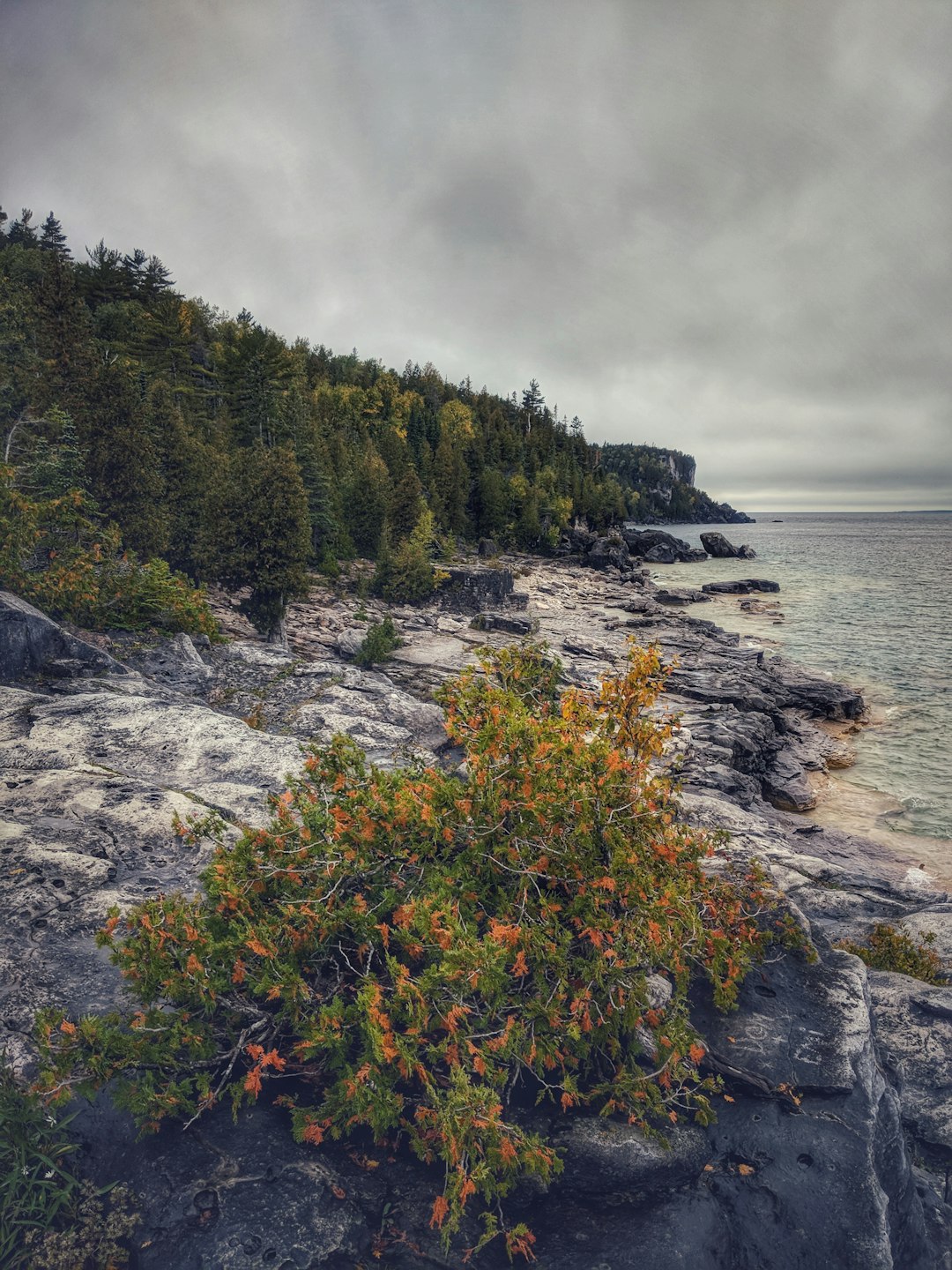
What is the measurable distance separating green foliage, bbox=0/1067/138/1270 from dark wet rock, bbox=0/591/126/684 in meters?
10.6

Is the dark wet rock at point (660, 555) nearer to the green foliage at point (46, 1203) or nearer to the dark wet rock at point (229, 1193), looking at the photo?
the dark wet rock at point (229, 1193)

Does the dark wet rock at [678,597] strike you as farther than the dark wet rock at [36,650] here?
Yes

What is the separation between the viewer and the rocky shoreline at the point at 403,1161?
414 cm

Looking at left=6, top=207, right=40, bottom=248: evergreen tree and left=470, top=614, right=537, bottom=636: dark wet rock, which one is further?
left=6, top=207, right=40, bottom=248: evergreen tree

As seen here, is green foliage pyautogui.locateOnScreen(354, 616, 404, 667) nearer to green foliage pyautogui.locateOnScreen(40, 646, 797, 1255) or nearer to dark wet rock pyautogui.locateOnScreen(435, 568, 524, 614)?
green foliage pyautogui.locateOnScreen(40, 646, 797, 1255)

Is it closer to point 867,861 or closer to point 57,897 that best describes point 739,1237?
point 57,897

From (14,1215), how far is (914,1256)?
6569mm

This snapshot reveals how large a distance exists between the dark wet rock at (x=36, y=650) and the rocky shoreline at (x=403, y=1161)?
1.7 inches

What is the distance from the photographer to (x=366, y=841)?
5.37 m

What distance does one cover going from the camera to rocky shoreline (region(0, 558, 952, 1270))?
4.14m

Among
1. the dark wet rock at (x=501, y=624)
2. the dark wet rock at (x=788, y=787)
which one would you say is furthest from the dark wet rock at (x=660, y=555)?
the dark wet rock at (x=788, y=787)

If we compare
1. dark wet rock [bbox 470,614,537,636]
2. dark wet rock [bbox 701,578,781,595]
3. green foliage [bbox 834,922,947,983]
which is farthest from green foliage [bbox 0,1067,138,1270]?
dark wet rock [bbox 701,578,781,595]

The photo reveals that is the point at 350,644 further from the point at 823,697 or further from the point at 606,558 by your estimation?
the point at 606,558

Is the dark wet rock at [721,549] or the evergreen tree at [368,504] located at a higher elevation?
the evergreen tree at [368,504]
